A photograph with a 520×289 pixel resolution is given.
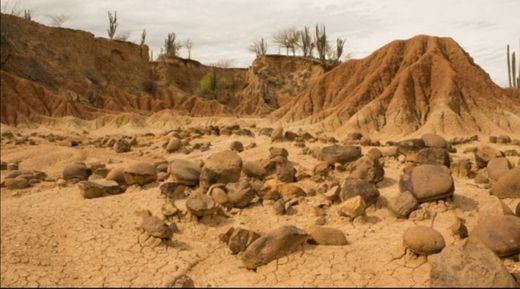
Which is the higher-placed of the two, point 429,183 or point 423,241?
point 429,183

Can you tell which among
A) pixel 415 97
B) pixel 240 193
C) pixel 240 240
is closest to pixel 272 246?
pixel 240 240

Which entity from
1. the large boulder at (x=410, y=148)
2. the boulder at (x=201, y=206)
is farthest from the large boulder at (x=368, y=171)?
the boulder at (x=201, y=206)

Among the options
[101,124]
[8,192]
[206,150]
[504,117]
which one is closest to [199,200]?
[8,192]

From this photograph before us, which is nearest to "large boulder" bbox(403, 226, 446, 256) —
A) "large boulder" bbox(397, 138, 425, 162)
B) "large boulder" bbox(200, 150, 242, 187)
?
"large boulder" bbox(200, 150, 242, 187)

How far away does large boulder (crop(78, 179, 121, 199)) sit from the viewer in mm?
6211

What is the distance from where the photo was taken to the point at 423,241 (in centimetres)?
422

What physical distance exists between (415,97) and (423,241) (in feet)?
40.0

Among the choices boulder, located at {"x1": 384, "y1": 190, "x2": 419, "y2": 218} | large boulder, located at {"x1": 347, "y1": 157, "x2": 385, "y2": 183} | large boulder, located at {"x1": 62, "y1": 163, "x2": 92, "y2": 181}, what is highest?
large boulder, located at {"x1": 347, "y1": 157, "x2": 385, "y2": 183}

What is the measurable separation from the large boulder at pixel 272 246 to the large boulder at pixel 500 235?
1631 millimetres

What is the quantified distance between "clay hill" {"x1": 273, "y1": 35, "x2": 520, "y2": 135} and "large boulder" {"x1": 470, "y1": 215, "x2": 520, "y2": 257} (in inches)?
394

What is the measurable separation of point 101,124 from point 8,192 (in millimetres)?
13776

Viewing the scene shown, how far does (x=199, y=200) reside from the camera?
18.4ft

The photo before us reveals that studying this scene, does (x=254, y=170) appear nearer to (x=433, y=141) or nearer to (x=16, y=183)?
(x=16, y=183)

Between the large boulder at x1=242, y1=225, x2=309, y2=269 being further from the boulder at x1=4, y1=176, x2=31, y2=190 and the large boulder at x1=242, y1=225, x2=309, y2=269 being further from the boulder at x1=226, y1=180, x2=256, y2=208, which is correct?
the boulder at x1=4, y1=176, x2=31, y2=190
